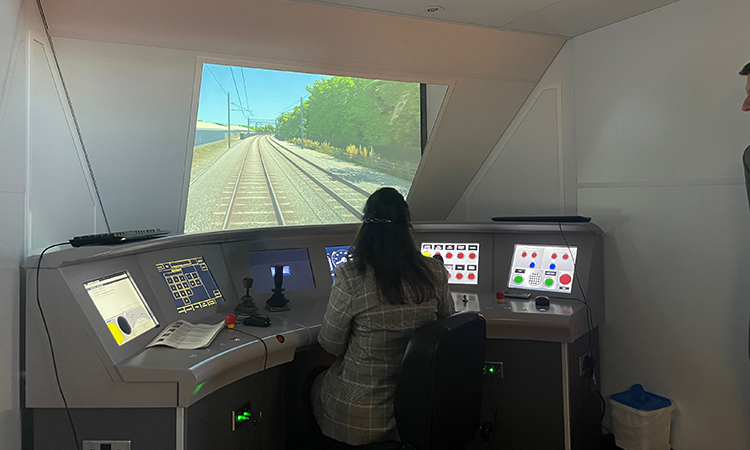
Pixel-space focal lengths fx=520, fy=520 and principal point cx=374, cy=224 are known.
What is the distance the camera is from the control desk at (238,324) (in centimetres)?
150

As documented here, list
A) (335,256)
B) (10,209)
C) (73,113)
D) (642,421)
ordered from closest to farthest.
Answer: (10,209), (73,113), (642,421), (335,256)

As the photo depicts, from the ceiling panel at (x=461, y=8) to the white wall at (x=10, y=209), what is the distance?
3.62 ft

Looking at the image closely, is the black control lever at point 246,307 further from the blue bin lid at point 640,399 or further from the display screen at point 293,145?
Answer: the blue bin lid at point 640,399

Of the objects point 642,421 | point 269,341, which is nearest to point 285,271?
point 269,341

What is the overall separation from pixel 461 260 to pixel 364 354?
52.8 inches

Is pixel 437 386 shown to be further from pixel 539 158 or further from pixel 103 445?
pixel 539 158

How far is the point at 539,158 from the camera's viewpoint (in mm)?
3092

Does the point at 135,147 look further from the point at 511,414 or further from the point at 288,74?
the point at 511,414

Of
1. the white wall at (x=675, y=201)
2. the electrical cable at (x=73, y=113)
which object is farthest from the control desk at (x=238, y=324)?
the electrical cable at (x=73, y=113)

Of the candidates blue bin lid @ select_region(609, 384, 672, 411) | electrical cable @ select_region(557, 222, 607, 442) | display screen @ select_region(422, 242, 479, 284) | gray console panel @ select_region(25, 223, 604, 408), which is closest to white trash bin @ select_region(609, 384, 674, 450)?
blue bin lid @ select_region(609, 384, 672, 411)

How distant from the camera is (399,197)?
191cm

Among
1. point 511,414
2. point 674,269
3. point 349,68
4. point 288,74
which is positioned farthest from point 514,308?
point 288,74

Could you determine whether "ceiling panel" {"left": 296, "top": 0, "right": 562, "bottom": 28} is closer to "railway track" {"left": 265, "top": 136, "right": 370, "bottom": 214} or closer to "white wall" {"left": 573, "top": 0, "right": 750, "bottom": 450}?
"white wall" {"left": 573, "top": 0, "right": 750, "bottom": 450}

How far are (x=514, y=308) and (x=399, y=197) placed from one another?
94 centimetres
